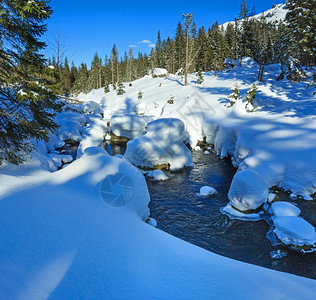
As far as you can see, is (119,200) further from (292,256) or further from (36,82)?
(292,256)

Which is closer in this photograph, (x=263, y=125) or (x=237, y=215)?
(x=237, y=215)

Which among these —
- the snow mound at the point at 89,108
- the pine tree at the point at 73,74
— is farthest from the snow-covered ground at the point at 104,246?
the pine tree at the point at 73,74

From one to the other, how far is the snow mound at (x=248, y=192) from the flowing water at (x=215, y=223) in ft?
A: 2.55

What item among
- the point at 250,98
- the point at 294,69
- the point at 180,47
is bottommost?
the point at 250,98

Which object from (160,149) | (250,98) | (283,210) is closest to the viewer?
(283,210)

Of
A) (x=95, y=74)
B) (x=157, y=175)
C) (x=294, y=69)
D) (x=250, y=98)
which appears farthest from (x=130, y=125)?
(x=95, y=74)

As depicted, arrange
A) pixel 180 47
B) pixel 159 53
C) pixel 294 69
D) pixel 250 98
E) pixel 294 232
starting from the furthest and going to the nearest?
pixel 159 53 < pixel 180 47 < pixel 294 69 < pixel 250 98 < pixel 294 232

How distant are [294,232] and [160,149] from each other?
9.74 m

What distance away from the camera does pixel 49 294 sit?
10.6 feet

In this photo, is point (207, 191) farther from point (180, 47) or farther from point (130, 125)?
point (180, 47)

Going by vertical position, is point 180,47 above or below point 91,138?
above

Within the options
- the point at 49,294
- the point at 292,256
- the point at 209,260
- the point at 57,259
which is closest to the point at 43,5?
the point at 57,259

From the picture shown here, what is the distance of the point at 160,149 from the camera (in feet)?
50.8

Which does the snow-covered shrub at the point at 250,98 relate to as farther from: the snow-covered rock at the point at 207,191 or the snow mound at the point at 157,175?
the snow-covered rock at the point at 207,191
